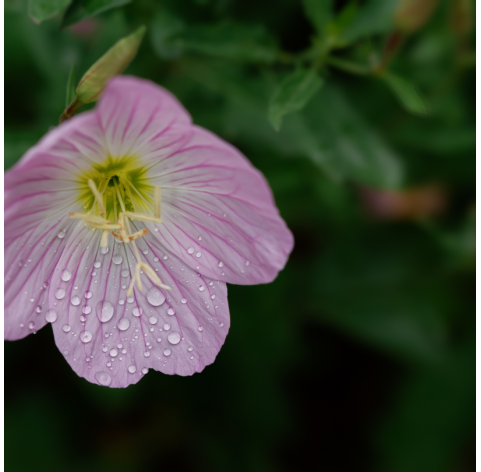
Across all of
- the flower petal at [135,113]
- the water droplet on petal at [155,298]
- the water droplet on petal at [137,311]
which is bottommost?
the water droplet on petal at [137,311]

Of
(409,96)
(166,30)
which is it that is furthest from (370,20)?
(166,30)

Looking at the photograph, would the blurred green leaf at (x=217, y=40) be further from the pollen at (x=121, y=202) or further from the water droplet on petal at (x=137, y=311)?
the water droplet on petal at (x=137, y=311)

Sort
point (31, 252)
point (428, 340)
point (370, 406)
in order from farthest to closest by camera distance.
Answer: point (370, 406)
point (428, 340)
point (31, 252)

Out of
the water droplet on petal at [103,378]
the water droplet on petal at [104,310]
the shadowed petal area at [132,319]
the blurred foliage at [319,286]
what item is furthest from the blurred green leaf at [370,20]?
the water droplet on petal at [103,378]

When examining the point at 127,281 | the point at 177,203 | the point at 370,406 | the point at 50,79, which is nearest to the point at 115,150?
the point at 177,203

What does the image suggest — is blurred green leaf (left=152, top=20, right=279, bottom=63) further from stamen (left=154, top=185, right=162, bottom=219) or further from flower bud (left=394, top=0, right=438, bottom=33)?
stamen (left=154, top=185, right=162, bottom=219)

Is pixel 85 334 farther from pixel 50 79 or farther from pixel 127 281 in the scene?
pixel 50 79

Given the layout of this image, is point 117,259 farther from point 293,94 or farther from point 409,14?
point 409,14
